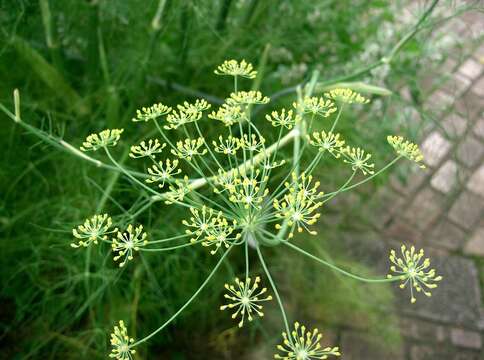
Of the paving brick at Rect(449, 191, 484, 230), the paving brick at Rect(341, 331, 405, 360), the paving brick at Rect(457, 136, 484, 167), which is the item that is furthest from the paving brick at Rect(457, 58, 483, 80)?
the paving brick at Rect(341, 331, 405, 360)

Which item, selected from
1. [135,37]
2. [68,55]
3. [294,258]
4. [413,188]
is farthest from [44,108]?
Answer: [413,188]

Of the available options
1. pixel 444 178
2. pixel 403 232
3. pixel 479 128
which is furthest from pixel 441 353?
pixel 479 128

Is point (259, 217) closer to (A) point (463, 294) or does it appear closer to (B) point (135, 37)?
(B) point (135, 37)

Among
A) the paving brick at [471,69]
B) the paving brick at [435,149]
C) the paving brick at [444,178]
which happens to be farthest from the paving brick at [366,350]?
the paving brick at [471,69]

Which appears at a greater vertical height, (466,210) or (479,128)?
(479,128)

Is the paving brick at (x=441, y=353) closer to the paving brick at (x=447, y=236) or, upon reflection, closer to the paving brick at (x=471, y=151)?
the paving brick at (x=447, y=236)

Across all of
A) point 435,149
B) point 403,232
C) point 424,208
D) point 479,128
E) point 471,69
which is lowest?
point 403,232

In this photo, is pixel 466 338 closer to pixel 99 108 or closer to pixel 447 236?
pixel 447 236
